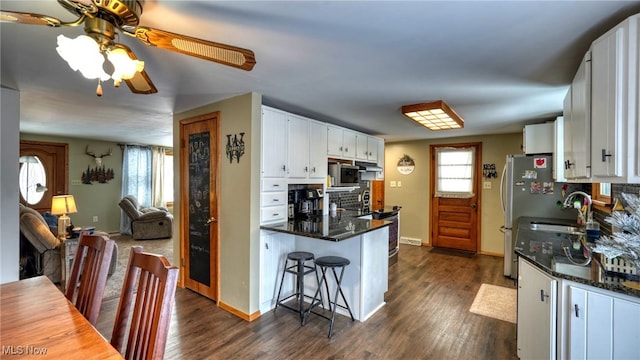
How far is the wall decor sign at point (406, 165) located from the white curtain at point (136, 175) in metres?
6.13

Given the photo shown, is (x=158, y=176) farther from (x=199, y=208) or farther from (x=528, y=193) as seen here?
(x=528, y=193)

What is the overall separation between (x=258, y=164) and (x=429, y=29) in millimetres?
1900

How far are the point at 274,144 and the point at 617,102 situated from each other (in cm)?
255

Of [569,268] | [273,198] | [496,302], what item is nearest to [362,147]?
[273,198]

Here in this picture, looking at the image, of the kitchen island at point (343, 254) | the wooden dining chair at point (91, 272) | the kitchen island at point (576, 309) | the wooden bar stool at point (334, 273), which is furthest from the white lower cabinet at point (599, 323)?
the wooden dining chair at point (91, 272)

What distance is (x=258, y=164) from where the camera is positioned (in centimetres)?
292

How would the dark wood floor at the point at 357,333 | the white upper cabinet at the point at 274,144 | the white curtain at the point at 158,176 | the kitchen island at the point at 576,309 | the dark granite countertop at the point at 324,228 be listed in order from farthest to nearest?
the white curtain at the point at 158,176 → the white upper cabinet at the point at 274,144 → the dark granite countertop at the point at 324,228 → the dark wood floor at the point at 357,333 → the kitchen island at the point at 576,309

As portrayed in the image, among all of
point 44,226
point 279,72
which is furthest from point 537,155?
point 44,226

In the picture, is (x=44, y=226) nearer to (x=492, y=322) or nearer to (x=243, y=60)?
(x=243, y=60)

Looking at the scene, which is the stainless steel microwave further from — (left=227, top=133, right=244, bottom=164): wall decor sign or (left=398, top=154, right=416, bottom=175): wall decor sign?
(left=398, top=154, right=416, bottom=175): wall decor sign

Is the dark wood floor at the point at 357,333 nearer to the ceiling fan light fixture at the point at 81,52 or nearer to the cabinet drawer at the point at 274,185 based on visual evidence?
the cabinet drawer at the point at 274,185

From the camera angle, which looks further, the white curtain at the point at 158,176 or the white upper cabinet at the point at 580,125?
the white curtain at the point at 158,176

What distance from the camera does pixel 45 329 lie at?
1172mm

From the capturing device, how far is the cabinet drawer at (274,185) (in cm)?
302
